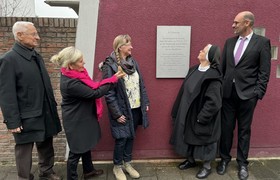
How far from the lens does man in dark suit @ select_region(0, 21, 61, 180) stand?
303cm

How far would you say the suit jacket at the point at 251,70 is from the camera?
3.46m

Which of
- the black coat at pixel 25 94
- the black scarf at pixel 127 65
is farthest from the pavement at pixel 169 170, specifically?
the black scarf at pixel 127 65

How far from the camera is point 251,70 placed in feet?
11.6

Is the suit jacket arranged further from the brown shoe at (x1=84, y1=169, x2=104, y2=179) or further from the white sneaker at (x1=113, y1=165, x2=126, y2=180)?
the brown shoe at (x1=84, y1=169, x2=104, y2=179)

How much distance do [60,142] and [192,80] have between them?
2146 mm

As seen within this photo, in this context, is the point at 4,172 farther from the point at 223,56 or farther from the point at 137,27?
the point at 223,56

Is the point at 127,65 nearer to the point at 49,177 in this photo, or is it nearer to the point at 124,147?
the point at 124,147

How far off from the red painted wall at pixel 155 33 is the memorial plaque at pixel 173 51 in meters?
0.07

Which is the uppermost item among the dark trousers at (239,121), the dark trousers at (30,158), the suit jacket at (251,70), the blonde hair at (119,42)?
the blonde hair at (119,42)

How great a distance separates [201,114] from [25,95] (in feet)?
6.87

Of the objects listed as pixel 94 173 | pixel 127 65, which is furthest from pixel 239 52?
pixel 94 173

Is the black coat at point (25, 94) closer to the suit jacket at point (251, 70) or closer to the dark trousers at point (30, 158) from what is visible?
the dark trousers at point (30, 158)

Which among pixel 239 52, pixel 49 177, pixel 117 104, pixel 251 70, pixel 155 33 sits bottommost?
pixel 49 177

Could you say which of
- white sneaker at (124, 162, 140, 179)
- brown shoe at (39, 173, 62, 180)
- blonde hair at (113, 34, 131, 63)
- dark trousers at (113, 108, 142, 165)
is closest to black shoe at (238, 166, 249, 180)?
white sneaker at (124, 162, 140, 179)
